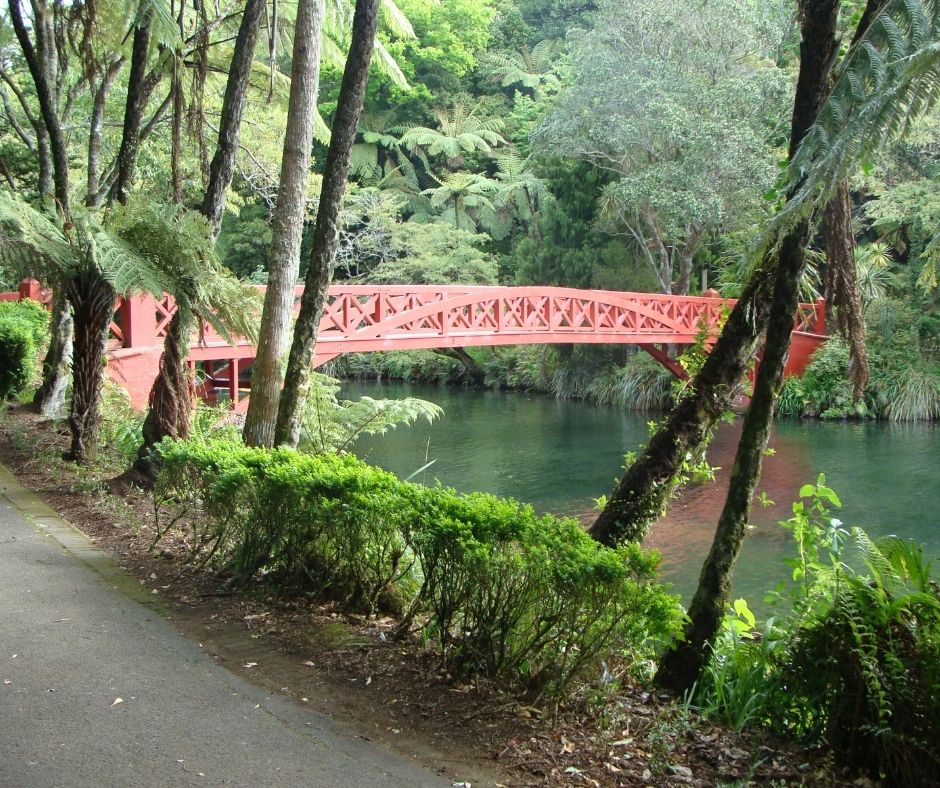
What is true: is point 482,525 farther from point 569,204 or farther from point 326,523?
point 569,204

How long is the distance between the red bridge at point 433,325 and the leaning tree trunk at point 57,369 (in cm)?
46

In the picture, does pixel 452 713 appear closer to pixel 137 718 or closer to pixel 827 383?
pixel 137 718

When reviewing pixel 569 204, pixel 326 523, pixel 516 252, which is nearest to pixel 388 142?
pixel 516 252

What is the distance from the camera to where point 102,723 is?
3.02 metres

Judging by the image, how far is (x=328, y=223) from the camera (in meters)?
5.31

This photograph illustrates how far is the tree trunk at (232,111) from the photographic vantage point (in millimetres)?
6441

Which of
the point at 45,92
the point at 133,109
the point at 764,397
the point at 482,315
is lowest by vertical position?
the point at 764,397

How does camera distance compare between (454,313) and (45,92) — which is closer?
(45,92)

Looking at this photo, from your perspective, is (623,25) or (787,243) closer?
(787,243)

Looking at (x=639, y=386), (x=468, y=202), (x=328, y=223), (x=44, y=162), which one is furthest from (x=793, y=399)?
(x=328, y=223)

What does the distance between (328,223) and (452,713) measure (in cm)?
305

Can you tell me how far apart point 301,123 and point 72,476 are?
3.17 metres

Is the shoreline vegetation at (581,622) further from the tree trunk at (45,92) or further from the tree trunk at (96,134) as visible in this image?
the tree trunk at (96,134)

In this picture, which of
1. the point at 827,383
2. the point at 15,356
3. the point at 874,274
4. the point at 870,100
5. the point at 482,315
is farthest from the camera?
the point at 827,383
